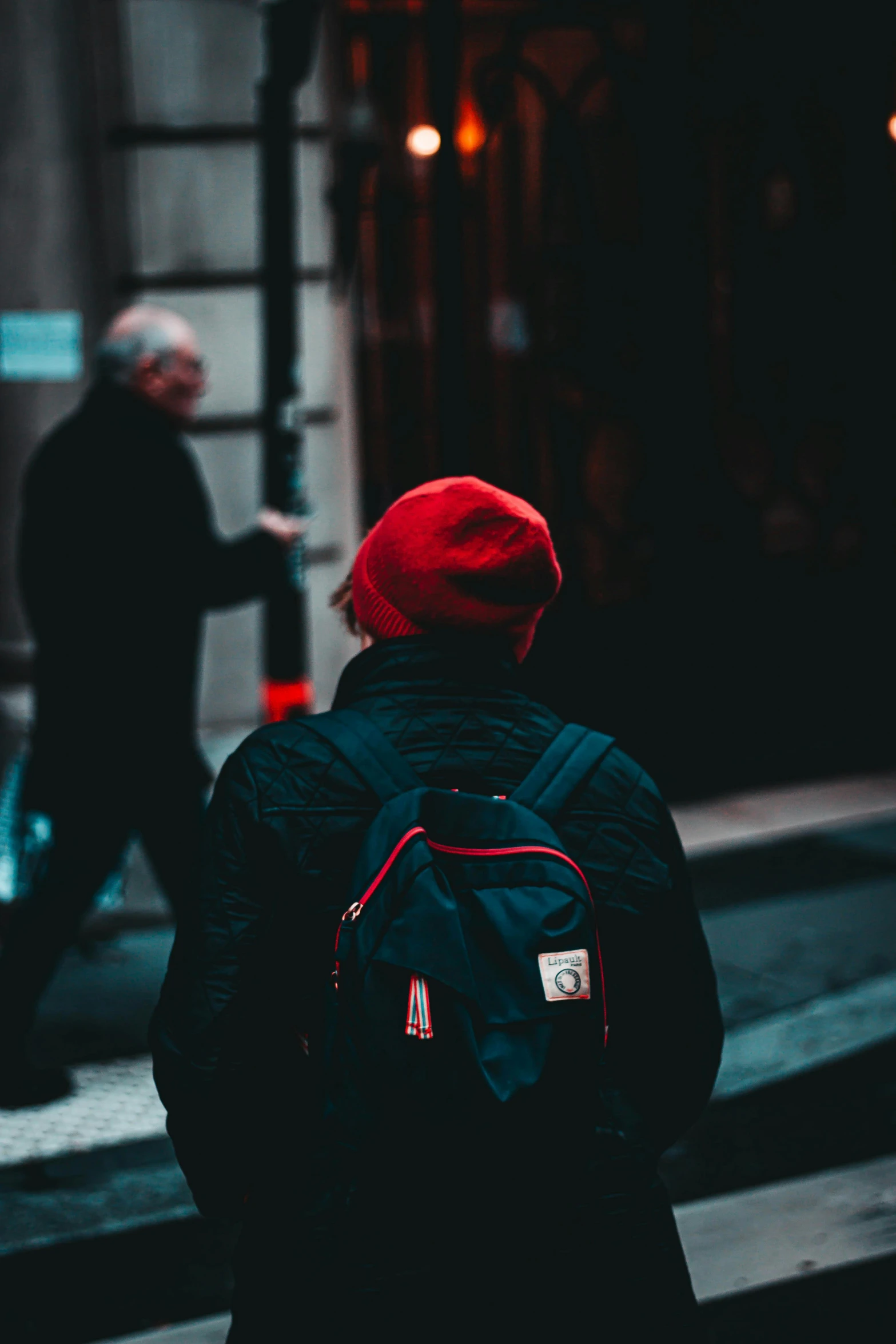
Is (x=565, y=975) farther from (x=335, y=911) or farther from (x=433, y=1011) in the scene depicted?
(x=335, y=911)

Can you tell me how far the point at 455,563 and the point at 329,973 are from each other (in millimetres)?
512

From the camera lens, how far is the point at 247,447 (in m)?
6.61

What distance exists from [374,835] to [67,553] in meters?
2.93

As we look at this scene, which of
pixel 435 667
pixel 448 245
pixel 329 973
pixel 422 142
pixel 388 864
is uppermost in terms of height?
pixel 422 142

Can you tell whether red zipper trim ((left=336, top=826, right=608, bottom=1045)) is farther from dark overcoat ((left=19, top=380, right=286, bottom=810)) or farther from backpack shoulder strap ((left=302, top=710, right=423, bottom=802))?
dark overcoat ((left=19, top=380, right=286, bottom=810))

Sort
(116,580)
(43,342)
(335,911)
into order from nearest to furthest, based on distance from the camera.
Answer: (335,911), (116,580), (43,342)

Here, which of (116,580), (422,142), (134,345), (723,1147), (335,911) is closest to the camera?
(335,911)

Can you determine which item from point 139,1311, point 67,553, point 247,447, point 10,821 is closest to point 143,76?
point 247,447

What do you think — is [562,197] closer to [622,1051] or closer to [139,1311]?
[139,1311]

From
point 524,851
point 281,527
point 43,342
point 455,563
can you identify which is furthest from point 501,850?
point 43,342

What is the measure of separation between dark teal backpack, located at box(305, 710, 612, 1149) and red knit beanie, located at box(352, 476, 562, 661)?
0.25m

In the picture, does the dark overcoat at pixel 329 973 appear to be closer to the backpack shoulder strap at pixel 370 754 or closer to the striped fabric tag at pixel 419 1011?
the backpack shoulder strap at pixel 370 754

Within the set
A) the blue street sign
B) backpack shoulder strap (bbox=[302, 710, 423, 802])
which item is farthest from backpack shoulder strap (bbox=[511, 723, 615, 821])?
the blue street sign

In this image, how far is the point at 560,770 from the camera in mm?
2049
